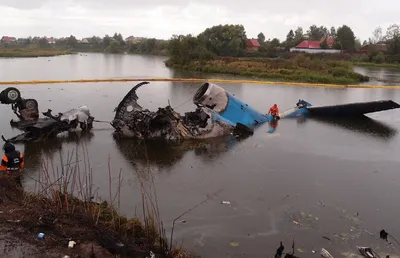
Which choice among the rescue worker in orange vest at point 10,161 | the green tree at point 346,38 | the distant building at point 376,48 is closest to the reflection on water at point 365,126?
the rescue worker in orange vest at point 10,161

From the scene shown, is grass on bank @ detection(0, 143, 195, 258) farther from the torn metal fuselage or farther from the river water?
the torn metal fuselage

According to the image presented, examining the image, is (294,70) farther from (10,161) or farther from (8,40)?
(8,40)

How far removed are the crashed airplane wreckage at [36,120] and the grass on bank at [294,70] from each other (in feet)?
97.2

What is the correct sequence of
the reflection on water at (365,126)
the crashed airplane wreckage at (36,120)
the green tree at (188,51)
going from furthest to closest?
the green tree at (188,51) < the reflection on water at (365,126) < the crashed airplane wreckage at (36,120)

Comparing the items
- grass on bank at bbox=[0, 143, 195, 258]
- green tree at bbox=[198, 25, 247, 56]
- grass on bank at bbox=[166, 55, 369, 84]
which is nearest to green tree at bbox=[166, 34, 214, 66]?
grass on bank at bbox=[166, 55, 369, 84]

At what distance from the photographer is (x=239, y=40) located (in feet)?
251

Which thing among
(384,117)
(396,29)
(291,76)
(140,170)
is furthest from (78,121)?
(396,29)

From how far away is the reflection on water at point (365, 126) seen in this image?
677 inches

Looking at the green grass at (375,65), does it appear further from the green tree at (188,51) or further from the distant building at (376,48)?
the green tree at (188,51)

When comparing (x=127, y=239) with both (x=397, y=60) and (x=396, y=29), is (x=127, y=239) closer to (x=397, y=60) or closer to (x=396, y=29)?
(x=397, y=60)

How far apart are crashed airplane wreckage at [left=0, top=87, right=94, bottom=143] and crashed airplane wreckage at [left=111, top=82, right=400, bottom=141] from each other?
163 cm

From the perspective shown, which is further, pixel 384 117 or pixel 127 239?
pixel 384 117

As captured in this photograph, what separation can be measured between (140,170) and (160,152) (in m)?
2.05

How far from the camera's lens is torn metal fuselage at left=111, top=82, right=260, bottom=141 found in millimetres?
14461
